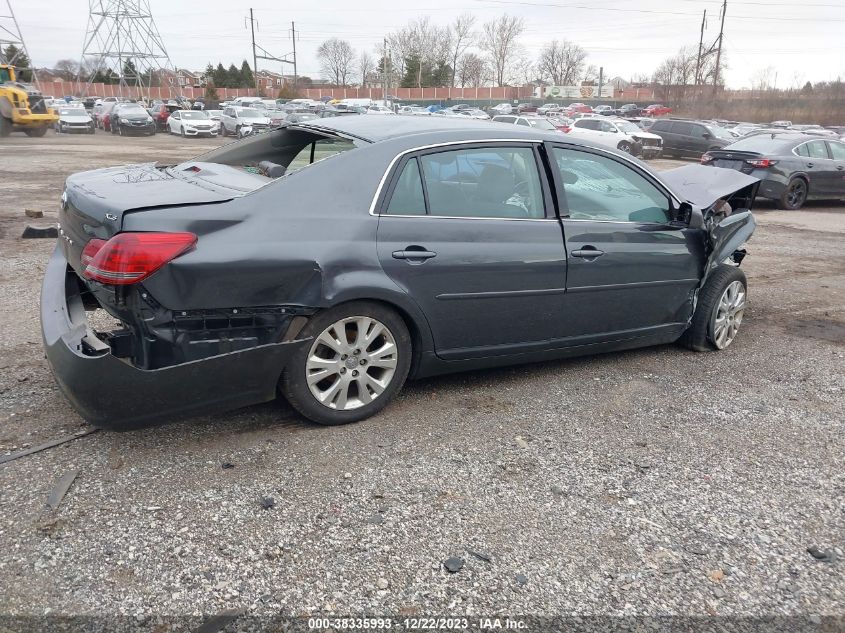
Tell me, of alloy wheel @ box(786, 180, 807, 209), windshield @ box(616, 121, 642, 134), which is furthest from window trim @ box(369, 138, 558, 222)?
windshield @ box(616, 121, 642, 134)

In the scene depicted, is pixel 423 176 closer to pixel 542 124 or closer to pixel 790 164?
pixel 790 164

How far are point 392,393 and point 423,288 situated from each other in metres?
0.62

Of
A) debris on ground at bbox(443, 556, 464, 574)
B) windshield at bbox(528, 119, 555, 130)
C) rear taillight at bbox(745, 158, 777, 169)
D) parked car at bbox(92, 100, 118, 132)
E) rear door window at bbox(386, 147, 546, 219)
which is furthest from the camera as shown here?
parked car at bbox(92, 100, 118, 132)

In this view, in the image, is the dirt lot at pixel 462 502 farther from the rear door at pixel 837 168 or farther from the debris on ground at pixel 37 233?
the rear door at pixel 837 168

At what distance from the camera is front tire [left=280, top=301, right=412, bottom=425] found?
3.59 metres

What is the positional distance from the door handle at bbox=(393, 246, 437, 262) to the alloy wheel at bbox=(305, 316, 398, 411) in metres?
0.37

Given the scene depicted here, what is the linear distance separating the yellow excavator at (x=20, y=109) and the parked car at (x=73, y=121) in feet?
12.4

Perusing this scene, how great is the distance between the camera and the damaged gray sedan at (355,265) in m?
3.21

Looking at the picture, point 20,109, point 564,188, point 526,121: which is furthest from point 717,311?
point 20,109

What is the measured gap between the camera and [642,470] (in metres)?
3.50

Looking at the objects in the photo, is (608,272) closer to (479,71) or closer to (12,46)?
(12,46)

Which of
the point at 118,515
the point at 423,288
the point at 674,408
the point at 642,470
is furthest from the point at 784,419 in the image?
the point at 118,515

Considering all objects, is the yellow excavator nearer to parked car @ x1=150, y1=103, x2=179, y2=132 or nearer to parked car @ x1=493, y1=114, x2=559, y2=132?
parked car @ x1=150, y1=103, x2=179, y2=132

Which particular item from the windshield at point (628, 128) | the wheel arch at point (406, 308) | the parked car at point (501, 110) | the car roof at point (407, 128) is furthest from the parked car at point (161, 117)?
the wheel arch at point (406, 308)
